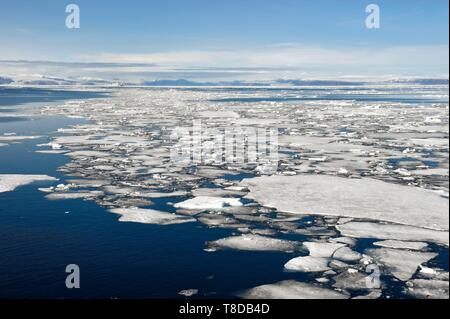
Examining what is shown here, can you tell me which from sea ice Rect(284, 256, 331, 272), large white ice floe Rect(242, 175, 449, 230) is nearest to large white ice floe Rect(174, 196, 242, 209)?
large white ice floe Rect(242, 175, 449, 230)

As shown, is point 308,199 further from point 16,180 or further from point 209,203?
point 16,180

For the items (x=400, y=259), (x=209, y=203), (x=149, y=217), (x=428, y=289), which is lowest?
(x=428, y=289)

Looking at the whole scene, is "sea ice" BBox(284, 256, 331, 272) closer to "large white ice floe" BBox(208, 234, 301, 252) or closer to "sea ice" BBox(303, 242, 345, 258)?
"sea ice" BBox(303, 242, 345, 258)

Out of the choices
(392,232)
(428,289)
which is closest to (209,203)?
(392,232)

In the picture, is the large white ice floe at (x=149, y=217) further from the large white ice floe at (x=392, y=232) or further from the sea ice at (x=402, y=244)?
the sea ice at (x=402, y=244)

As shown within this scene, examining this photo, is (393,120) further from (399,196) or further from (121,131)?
(399,196)

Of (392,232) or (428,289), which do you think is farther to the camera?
(392,232)
